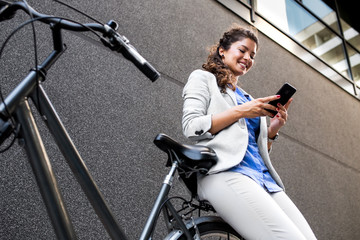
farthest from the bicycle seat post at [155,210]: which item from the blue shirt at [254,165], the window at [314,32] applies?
the window at [314,32]

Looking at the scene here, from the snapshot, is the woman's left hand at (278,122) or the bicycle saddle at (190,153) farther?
the woman's left hand at (278,122)

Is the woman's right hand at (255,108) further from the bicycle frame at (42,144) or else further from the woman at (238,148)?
the bicycle frame at (42,144)

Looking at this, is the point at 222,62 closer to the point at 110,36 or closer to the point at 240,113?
the point at 240,113

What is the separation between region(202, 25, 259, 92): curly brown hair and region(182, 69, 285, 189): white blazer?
3 centimetres

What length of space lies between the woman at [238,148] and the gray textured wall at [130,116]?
2.09 ft

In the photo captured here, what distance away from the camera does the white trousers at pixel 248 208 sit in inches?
36.6

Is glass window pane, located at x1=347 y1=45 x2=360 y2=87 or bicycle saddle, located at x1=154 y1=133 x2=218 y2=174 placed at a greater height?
glass window pane, located at x1=347 y1=45 x2=360 y2=87

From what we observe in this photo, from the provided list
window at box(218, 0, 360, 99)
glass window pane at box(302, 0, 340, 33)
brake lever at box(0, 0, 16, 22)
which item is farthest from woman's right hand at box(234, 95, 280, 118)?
glass window pane at box(302, 0, 340, 33)

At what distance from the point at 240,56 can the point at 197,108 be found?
1.20 ft

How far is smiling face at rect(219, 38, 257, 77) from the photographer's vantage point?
1295 mm

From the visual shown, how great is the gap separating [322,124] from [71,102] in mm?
2753

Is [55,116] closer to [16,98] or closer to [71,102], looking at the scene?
[16,98]

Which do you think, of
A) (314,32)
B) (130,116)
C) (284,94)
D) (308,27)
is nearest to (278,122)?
(284,94)

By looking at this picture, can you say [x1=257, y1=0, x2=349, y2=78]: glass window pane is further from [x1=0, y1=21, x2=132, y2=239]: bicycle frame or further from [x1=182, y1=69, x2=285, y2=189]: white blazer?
[x1=0, y1=21, x2=132, y2=239]: bicycle frame
